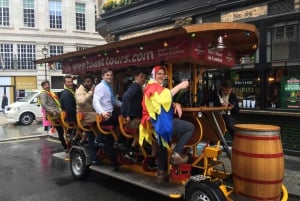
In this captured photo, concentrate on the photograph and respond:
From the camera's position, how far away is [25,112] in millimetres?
16906

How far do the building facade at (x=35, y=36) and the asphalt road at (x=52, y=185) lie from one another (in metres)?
24.0

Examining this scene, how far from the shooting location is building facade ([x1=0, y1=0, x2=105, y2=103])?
32.1 m

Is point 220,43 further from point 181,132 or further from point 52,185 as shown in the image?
point 52,185

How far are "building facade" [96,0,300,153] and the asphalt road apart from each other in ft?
11.2

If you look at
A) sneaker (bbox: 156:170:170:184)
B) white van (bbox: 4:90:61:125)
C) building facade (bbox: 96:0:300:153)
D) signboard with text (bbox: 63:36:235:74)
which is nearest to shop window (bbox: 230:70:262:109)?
building facade (bbox: 96:0:300:153)

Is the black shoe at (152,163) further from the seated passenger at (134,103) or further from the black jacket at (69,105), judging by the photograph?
the black jacket at (69,105)

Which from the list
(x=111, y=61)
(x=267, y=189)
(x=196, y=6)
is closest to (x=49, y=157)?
(x=111, y=61)

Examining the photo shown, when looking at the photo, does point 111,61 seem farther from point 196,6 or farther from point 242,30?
point 196,6

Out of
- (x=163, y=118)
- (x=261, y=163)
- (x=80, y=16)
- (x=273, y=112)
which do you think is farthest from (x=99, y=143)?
(x=80, y=16)

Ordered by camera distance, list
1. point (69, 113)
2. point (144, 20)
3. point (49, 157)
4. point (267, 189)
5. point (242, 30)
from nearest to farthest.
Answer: point (267, 189)
point (242, 30)
point (69, 113)
point (49, 157)
point (144, 20)

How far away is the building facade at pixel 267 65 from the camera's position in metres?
7.77

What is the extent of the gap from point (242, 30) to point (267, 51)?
3.72 metres

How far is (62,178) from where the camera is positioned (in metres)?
6.90

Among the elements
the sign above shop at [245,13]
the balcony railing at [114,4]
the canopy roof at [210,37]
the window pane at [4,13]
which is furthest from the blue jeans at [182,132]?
the window pane at [4,13]
